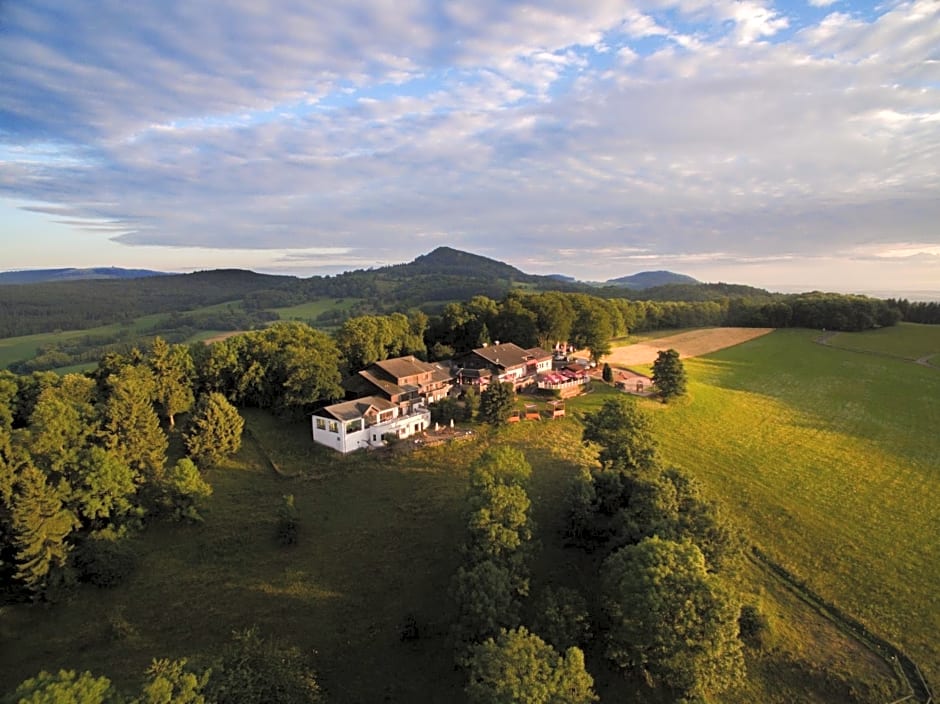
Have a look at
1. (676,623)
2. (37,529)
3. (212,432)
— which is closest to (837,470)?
(676,623)

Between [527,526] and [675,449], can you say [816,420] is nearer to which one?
[675,449]

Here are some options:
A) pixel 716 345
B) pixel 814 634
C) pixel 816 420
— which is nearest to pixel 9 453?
pixel 814 634

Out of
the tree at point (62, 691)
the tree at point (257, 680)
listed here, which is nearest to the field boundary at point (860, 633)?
the tree at point (257, 680)

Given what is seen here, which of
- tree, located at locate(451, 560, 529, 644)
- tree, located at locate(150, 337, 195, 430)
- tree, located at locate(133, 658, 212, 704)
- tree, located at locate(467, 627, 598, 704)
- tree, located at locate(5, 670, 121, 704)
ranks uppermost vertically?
tree, located at locate(150, 337, 195, 430)

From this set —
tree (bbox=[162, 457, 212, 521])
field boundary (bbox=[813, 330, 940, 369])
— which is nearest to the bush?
tree (bbox=[162, 457, 212, 521])

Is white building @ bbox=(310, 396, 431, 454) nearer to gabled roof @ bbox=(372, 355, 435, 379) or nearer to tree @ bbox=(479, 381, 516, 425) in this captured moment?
gabled roof @ bbox=(372, 355, 435, 379)

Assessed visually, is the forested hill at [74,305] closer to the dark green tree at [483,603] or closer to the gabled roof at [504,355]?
the gabled roof at [504,355]
